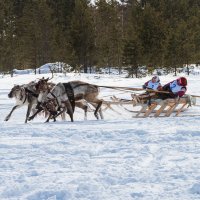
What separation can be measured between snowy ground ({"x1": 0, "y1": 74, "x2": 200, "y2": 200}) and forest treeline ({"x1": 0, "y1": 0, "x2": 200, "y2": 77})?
66.7ft

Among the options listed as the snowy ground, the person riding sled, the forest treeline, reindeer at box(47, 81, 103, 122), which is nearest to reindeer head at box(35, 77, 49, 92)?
reindeer at box(47, 81, 103, 122)

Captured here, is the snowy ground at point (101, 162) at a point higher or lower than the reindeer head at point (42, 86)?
lower

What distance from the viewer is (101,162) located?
13.6 ft

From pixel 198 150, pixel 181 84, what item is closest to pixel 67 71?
pixel 181 84

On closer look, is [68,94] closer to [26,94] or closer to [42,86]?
[42,86]

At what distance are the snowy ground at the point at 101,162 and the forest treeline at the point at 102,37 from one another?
20.3 meters

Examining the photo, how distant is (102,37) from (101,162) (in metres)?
26.7

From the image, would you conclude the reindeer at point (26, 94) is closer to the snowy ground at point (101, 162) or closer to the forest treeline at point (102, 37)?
the snowy ground at point (101, 162)

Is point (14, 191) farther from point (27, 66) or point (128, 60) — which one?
point (27, 66)

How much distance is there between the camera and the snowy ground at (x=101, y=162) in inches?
126

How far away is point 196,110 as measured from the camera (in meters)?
10.6

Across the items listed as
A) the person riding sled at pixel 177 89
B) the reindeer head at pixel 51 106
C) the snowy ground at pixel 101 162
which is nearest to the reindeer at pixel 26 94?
the reindeer head at pixel 51 106

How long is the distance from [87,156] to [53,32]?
27356 millimetres

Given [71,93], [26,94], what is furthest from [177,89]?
[26,94]
